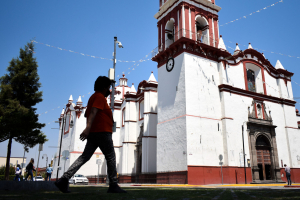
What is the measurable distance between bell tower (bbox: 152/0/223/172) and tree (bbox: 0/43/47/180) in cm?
964

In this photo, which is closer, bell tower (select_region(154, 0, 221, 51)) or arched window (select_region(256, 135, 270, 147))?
bell tower (select_region(154, 0, 221, 51))

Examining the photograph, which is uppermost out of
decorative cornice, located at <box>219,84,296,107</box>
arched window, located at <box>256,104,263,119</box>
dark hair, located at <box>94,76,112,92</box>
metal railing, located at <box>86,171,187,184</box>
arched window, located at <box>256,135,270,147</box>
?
decorative cornice, located at <box>219,84,296,107</box>

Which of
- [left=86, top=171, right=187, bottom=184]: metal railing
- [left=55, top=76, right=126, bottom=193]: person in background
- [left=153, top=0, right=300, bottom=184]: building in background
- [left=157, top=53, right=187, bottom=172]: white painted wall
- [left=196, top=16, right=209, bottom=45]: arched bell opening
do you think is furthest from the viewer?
[left=196, top=16, right=209, bottom=45]: arched bell opening

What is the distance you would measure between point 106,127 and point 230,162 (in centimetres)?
1716

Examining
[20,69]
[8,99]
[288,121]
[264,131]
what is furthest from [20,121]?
[288,121]

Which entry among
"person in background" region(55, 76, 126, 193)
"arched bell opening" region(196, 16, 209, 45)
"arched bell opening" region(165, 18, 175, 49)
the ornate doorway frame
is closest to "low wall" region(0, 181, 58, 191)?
"person in background" region(55, 76, 126, 193)

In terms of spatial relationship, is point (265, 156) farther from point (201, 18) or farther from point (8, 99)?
point (8, 99)

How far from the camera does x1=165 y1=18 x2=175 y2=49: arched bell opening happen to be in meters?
23.8

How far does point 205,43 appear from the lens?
899 inches

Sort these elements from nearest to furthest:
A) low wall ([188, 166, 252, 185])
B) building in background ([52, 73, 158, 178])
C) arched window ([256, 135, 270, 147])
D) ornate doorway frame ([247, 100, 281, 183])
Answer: low wall ([188, 166, 252, 185]), ornate doorway frame ([247, 100, 281, 183]), arched window ([256, 135, 270, 147]), building in background ([52, 73, 158, 178])

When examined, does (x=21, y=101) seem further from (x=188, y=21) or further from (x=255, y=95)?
(x=255, y=95)

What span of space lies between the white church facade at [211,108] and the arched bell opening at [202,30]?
9 centimetres

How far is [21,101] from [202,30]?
16663 mm

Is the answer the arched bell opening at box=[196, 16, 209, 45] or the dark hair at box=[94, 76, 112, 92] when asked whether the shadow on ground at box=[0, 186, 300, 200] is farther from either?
the arched bell opening at box=[196, 16, 209, 45]
